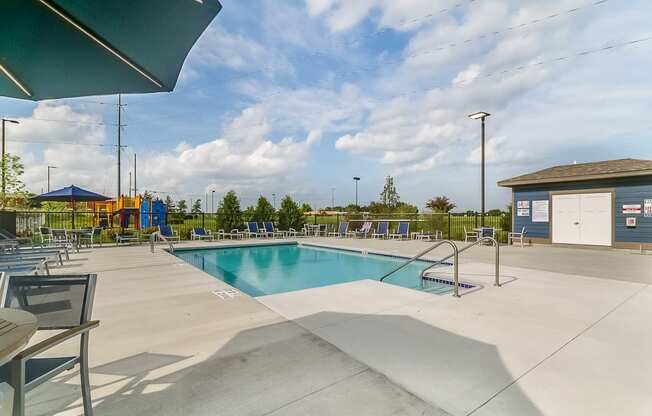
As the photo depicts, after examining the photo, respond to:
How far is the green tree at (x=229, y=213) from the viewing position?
579 inches

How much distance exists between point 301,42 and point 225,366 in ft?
31.2

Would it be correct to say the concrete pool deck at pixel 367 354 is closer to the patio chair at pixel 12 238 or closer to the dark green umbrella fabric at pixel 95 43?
the dark green umbrella fabric at pixel 95 43

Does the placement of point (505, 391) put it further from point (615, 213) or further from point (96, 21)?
point (615, 213)

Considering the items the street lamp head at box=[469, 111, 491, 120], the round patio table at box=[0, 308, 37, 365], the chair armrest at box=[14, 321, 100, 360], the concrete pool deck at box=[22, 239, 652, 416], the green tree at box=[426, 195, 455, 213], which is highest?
the street lamp head at box=[469, 111, 491, 120]

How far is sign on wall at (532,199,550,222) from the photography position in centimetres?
1141

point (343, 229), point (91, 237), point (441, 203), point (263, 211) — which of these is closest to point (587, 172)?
point (343, 229)

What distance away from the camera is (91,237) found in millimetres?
10219

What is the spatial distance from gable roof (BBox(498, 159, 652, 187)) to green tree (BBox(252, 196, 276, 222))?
10.3 meters

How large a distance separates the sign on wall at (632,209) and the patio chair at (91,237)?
54.5 ft

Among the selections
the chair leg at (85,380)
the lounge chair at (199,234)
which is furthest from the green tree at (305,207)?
the chair leg at (85,380)

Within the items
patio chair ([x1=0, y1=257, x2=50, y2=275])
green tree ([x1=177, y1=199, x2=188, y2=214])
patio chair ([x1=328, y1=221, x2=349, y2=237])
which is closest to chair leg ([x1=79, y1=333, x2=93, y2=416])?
patio chair ([x1=0, y1=257, x2=50, y2=275])

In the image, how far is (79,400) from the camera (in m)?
1.96

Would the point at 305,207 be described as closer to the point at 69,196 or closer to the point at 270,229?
the point at 270,229

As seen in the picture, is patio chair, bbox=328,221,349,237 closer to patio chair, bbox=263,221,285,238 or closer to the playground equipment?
patio chair, bbox=263,221,285,238
